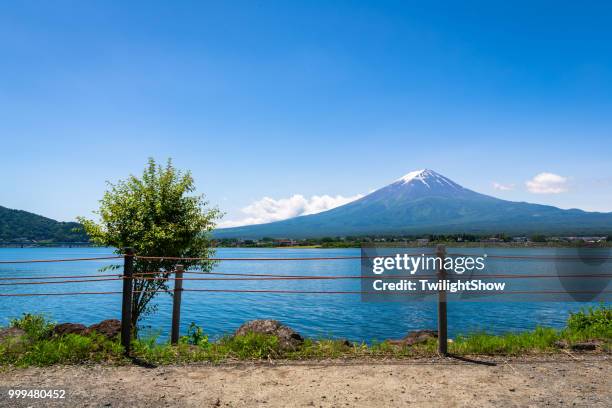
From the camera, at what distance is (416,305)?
3341cm

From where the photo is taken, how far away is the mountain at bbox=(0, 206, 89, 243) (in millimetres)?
149375

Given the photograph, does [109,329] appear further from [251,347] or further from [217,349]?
[251,347]

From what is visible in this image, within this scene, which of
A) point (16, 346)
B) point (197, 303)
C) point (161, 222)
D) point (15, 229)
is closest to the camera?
point (16, 346)

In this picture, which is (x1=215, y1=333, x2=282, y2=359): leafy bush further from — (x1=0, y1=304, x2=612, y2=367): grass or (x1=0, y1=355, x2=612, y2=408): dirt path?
(x1=0, y1=355, x2=612, y2=408): dirt path

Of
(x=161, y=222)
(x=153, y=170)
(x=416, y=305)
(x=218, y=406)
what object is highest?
(x=153, y=170)

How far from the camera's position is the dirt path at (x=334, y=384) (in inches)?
216

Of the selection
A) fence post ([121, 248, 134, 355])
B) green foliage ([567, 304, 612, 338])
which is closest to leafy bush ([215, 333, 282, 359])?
Answer: fence post ([121, 248, 134, 355])

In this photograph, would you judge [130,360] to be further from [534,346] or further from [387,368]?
[534,346]

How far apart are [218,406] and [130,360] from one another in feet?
8.55

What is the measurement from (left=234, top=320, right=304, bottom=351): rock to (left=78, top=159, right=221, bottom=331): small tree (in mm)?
3770

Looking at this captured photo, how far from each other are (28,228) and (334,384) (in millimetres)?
180114

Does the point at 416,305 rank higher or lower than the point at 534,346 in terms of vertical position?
lower

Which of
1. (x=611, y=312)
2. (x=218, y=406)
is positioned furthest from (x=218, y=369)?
(x=611, y=312)

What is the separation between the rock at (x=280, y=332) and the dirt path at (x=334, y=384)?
904 mm
